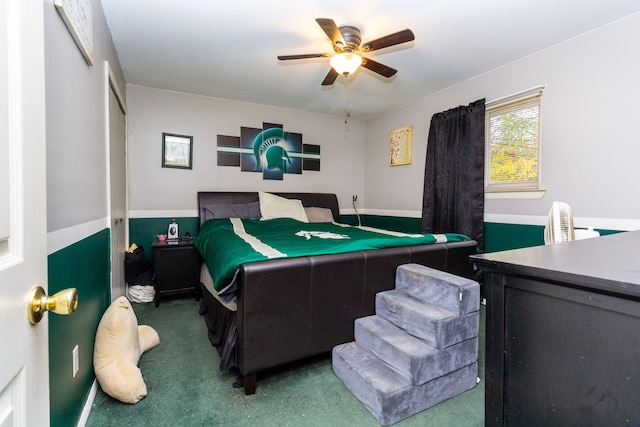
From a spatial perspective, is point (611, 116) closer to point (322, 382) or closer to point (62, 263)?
point (322, 382)

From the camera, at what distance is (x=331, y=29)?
2029 millimetres

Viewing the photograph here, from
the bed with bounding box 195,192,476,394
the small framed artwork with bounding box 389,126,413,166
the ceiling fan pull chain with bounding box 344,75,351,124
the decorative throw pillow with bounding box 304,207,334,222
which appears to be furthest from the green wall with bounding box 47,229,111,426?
the small framed artwork with bounding box 389,126,413,166

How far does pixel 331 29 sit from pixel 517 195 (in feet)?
7.63

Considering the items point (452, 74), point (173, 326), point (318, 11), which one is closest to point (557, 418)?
point (318, 11)

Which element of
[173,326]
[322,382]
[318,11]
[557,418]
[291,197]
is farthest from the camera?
[291,197]

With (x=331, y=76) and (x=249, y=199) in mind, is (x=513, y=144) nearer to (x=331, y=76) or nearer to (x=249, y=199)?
(x=331, y=76)

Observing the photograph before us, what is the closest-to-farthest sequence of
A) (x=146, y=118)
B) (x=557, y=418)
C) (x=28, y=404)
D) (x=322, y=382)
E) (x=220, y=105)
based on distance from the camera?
(x=28, y=404) < (x=557, y=418) < (x=322, y=382) < (x=146, y=118) < (x=220, y=105)

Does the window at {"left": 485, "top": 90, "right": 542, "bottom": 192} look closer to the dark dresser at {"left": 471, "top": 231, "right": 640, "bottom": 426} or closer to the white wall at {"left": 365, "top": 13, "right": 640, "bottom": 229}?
the white wall at {"left": 365, "top": 13, "right": 640, "bottom": 229}

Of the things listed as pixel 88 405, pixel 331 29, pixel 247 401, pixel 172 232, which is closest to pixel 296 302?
pixel 247 401

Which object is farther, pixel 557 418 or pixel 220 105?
pixel 220 105

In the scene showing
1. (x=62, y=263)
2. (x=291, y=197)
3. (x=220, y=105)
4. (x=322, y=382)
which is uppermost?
(x=220, y=105)

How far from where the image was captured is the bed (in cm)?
164

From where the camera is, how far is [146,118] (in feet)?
11.7

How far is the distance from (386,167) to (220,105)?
257 cm
